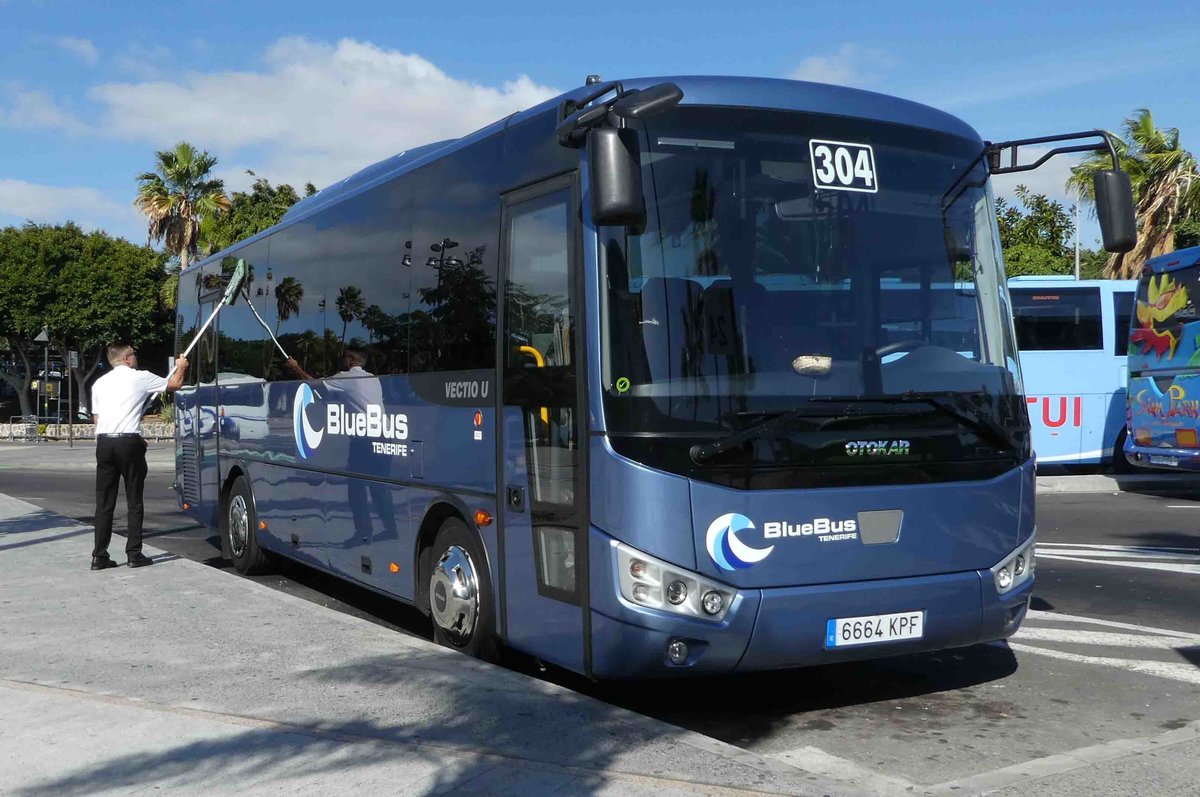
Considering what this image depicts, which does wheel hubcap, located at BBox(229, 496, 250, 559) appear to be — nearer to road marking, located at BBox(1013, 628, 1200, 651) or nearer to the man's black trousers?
the man's black trousers

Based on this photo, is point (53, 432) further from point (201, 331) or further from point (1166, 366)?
point (1166, 366)

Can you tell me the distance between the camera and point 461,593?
736 centimetres

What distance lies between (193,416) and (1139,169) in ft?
101

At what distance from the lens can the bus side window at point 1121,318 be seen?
2258 cm

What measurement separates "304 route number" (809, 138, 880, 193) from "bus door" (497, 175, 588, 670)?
45.7 inches

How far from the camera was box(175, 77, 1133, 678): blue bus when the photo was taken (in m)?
5.72

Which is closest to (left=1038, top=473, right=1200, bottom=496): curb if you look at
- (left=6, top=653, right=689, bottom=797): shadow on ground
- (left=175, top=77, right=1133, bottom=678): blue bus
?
(left=175, top=77, right=1133, bottom=678): blue bus

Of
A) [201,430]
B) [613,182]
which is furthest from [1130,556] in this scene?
[201,430]

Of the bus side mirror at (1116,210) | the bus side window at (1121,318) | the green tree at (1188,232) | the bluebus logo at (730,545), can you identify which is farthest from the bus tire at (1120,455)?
the green tree at (1188,232)

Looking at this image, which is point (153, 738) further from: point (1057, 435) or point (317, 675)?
point (1057, 435)

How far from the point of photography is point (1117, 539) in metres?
13.6

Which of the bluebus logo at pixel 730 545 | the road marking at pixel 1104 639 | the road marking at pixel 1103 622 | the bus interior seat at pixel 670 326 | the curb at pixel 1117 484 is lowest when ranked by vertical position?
the curb at pixel 1117 484

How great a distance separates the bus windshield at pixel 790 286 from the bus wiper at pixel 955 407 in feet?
0.05

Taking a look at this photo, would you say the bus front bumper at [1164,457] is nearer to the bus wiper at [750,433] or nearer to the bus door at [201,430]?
the bus door at [201,430]
